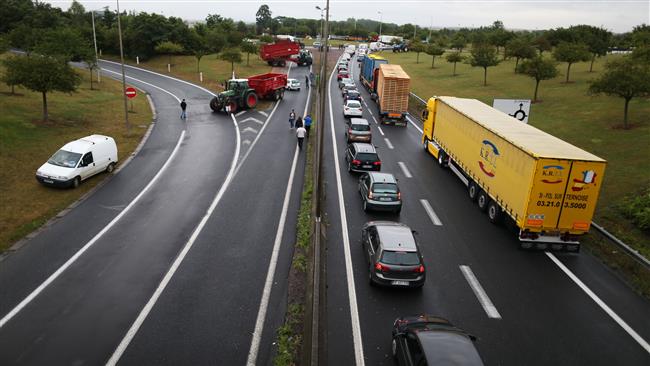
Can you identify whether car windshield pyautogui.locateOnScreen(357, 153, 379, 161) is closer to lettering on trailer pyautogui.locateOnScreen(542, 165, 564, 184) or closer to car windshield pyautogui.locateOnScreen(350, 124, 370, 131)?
car windshield pyautogui.locateOnScreen(350, 124, 370, 131)

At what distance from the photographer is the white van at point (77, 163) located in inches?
843

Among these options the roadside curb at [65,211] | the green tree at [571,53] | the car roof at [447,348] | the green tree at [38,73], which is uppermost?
the green tree at [571,53]

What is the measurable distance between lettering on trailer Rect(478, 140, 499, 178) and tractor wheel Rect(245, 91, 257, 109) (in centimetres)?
2612

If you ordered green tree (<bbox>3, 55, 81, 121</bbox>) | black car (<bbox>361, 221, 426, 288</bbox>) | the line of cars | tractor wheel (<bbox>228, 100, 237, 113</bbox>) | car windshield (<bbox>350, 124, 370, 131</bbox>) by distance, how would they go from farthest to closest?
1. tractor wheel (<bbox>228, 100, 237, 113</bbox>)
2. car windshield (<bbox>350, 124, 370, 131</bbox>)
3. green tree (<bbox>3, 55, 81, 121</bbox>)
4. black car (<bbox>361, 221, 426, 288</bbox>)
5. the line of cars

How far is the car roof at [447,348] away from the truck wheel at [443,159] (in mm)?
17808

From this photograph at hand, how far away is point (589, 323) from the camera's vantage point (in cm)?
1327

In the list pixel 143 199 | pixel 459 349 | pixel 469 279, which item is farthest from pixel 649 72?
pixel 143 199

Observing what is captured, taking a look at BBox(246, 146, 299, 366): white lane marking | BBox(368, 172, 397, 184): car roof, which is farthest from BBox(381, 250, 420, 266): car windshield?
BBox(368, 172, 397, 184): car roof

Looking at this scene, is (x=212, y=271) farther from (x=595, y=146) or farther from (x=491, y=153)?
(x=595, y=146)

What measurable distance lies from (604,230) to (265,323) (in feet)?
46.2

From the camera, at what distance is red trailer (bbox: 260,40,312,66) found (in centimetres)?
7162

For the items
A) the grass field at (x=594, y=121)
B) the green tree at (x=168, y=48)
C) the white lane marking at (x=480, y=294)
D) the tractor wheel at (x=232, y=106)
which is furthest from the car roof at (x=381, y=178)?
the green tree at (x=168, y=48)

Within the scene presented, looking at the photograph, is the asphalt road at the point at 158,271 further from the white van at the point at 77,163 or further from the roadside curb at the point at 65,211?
the white van at the point at 77,163

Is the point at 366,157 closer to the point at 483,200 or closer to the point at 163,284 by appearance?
the point at 483,200
